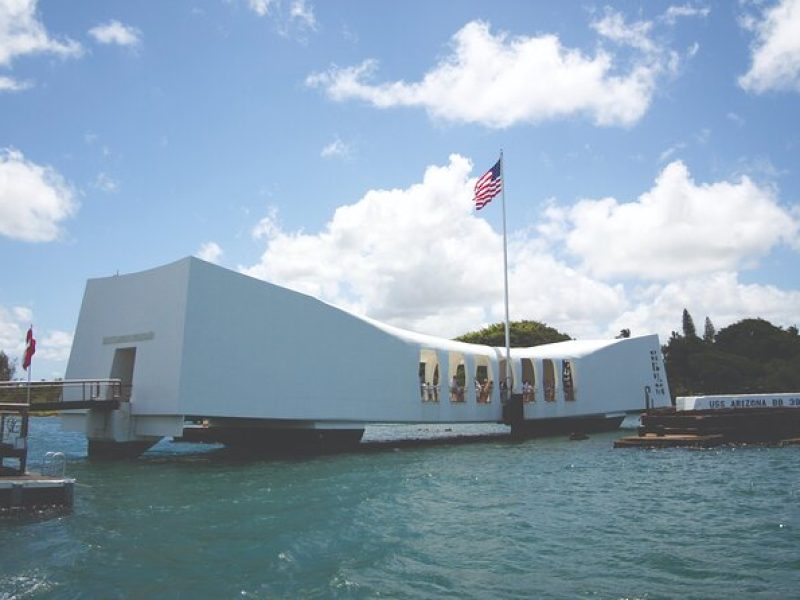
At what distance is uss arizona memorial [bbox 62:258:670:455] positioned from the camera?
71.3 feet

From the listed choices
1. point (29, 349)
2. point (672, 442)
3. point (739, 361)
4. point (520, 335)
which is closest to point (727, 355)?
point (739, 361)

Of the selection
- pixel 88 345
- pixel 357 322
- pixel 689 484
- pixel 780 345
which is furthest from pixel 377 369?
pixel 780 345

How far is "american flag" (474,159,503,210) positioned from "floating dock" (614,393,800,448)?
1216 centimetres

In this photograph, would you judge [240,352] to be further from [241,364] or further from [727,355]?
[727,355]

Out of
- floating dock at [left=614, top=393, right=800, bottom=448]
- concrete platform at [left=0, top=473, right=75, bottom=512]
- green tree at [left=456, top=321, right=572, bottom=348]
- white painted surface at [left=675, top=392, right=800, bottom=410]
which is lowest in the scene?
concrete platform at [left=0, top=473, right=75, bottom=512]

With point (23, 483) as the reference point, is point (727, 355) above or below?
above

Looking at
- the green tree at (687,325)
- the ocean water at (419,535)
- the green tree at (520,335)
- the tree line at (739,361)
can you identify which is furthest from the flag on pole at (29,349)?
the green tree at (687,325)

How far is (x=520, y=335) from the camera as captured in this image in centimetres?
6488

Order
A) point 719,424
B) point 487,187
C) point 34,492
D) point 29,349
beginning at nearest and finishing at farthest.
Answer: point 34,492, point 29,349, point 719,424, point 487,187

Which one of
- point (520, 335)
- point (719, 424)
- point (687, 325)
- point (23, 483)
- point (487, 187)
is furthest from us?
point (687, 325)

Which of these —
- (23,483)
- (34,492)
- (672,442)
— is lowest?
(34,492)

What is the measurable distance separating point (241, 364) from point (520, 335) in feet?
150

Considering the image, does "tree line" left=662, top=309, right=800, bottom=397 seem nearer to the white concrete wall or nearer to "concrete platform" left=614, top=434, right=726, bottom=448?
"concrete platform" left=614, top=434, right=726, bottom=448

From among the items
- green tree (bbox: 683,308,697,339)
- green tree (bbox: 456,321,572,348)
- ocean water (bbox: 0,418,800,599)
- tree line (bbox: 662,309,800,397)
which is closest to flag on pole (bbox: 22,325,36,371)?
ocean water (bbox: 0,418,800,599)
